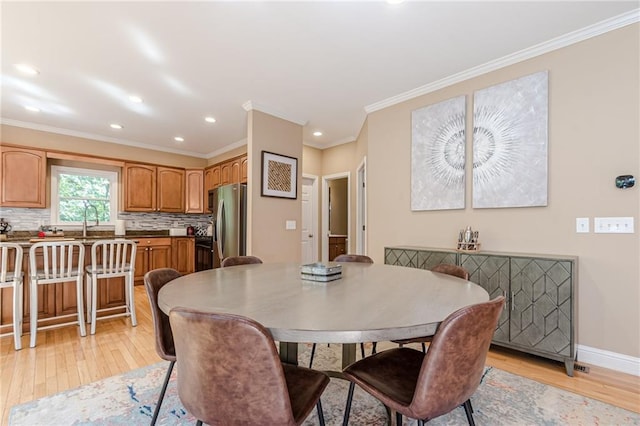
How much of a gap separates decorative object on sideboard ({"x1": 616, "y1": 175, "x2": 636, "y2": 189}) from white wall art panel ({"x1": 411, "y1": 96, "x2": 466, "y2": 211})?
1089mm

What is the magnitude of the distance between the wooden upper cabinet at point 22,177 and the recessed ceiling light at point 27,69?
76.7 inches

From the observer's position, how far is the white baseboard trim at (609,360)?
2117 millimetres

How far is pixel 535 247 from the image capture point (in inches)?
99.7

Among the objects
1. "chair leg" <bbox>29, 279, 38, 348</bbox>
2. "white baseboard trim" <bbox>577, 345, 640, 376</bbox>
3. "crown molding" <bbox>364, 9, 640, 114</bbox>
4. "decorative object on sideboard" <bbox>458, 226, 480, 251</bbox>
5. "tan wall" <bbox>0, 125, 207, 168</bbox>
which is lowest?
"white baseboard trim" <bbox>577, 345, 640, 376</bbox>

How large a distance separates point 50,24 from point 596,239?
4.43 metres

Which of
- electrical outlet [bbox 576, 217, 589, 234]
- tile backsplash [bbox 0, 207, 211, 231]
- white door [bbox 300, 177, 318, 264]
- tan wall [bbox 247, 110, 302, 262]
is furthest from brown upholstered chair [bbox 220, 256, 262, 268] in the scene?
tile backsplash [bbox 0, 207, 211, 231]

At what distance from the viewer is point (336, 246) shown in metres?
6.18

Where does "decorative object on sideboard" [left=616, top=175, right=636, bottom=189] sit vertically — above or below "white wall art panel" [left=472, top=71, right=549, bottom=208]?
below

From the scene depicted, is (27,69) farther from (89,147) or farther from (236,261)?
(236,261)

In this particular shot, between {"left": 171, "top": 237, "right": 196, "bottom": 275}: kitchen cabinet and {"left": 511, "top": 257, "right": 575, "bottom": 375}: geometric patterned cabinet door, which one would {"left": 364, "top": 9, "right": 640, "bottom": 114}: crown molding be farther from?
{"left": 171, "top": 237, "right": 196, "bottom": 275}: kitchen cabinet

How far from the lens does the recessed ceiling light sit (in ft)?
9.27

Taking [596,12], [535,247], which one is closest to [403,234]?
[535,247]

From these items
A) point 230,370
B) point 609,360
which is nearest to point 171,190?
point 230,370

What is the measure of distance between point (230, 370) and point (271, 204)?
308 cm
